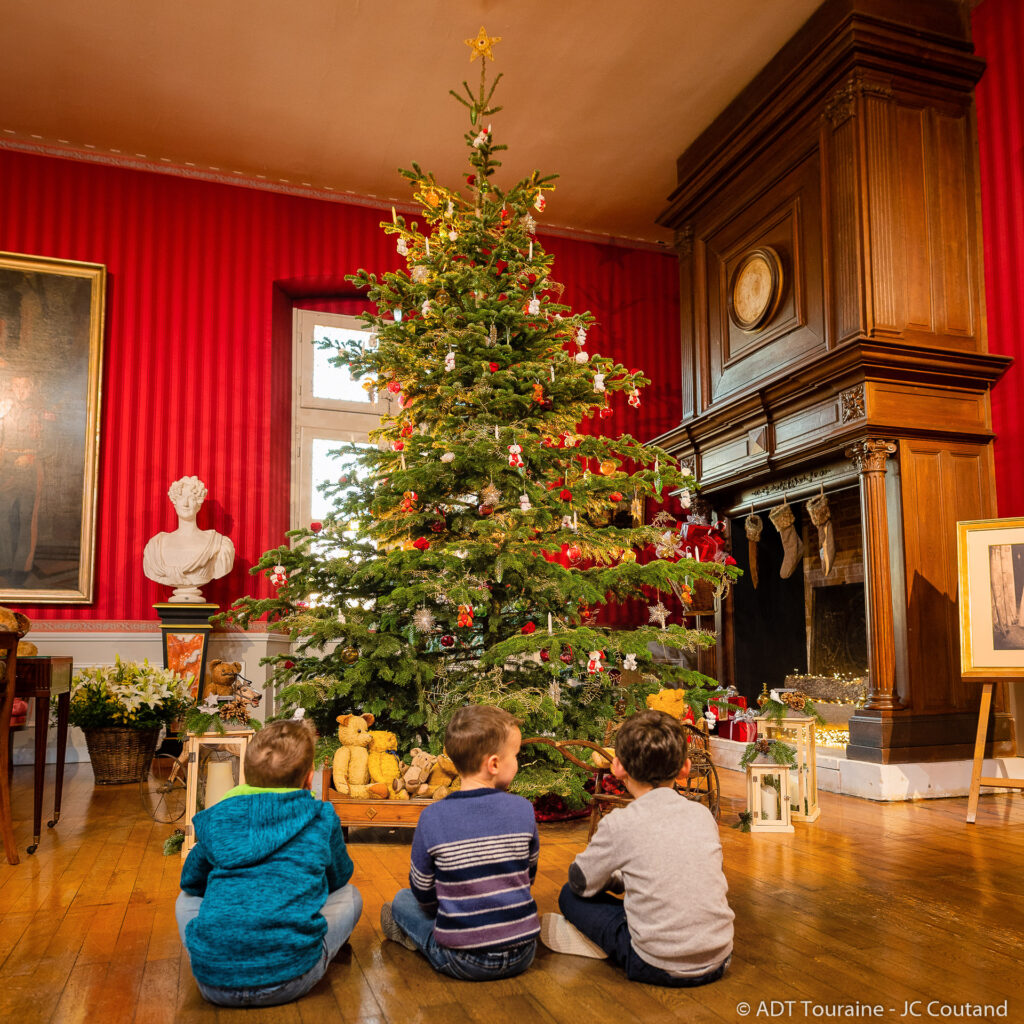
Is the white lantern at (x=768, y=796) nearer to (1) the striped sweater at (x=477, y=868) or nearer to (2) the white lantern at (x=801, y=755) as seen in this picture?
(2) the white lantern at (x=801, y=755)

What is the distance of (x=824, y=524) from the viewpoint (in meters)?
5.35

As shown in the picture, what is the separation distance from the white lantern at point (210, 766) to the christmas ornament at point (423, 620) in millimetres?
833

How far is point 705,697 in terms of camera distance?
383 centimetres

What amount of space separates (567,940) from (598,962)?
0.09 m

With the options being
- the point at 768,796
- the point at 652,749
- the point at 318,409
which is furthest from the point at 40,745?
the point at 318,409

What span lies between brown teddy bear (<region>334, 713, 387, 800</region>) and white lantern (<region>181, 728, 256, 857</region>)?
389mm

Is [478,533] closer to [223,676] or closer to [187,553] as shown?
[223,676]

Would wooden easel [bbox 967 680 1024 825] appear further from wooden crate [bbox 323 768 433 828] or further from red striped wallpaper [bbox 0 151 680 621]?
red striped wallpaper [bbox 0 151 680 621]

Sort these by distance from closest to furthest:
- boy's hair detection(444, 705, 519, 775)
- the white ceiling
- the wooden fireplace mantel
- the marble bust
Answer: boy's hair detection(444, 705, 519, 775), the wooden fireplace mantel, the white ceiling, the marble bust

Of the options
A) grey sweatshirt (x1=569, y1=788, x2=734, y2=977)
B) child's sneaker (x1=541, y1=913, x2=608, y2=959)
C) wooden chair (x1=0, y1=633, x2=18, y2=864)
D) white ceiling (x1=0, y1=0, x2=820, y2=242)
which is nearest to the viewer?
grey sweatshirt (x1=569, y1=788, x2=734, y2=977)

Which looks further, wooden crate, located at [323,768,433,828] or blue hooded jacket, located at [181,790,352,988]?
wooden crate, located at [323,768,433,828]

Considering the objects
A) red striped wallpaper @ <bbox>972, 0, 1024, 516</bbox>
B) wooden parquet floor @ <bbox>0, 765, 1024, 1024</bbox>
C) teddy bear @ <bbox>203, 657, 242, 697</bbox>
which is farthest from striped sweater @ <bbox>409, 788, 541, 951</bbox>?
red striped wallpaper @ <bbox>972, 0, 1024, 516</bbox>

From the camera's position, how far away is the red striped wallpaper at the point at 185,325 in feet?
21.2

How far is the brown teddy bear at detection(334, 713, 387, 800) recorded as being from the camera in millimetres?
3408
